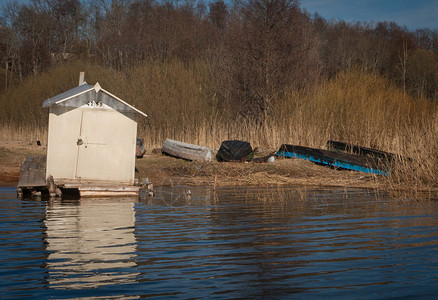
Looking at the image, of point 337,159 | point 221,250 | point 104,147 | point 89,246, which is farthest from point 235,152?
point 221,250

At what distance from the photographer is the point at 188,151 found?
2280 centimetres

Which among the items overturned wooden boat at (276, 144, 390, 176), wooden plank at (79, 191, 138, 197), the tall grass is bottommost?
wooden plank at (79, 191, 138, 197)

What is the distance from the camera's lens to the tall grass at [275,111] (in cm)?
2416

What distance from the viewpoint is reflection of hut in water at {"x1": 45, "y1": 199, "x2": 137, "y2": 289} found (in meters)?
6.33

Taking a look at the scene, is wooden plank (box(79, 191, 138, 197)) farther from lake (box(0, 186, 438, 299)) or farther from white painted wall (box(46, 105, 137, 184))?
lake (box(0, 186, 438, 299))

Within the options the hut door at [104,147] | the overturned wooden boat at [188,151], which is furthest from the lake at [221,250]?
the overturned wooden boat at [188,151]

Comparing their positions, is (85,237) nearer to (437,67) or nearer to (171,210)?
(171,210)

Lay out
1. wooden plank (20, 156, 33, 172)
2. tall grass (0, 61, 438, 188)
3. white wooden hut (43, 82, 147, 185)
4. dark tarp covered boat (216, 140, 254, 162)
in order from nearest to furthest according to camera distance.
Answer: white wooden hut (43, 82, 147, 185)
wooden plank (20, 156, 33, 172)
dark tarp covered boat (216, 140, 254, 162)
tall grass (0, 61, 438, 188)

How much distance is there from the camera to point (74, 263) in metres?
6.99

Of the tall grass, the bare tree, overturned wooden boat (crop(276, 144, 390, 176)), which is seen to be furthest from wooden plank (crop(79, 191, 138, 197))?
the bare tree

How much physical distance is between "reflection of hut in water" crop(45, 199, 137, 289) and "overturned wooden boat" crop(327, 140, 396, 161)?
10727 millimetres

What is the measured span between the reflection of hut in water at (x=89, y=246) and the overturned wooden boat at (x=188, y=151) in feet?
32.1

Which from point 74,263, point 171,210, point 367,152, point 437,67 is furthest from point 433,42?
point 74,263

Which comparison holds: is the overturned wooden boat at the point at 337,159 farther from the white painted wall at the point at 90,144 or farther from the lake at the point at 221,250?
the white painted wall at the point at 90,144
